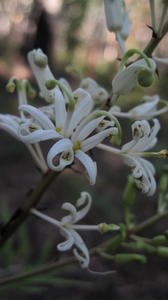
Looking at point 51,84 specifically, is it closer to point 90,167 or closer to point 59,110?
point 59,110

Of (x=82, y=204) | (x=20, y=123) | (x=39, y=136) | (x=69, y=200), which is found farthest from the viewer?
(x=69, y=200)

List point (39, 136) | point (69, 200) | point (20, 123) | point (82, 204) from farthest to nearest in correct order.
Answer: point (69, 200) < point (82, 204) < point (20, 123) < point (39, 136)

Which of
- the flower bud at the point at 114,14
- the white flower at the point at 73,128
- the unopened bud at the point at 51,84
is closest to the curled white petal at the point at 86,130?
the white flower at the point at 73,128

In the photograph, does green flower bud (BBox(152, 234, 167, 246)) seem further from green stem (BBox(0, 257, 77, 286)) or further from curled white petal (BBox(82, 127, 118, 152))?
curled white petal (BBox(82, 127, 118, 152))

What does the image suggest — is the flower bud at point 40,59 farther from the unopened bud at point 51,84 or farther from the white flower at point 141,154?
the white flower at point 141,154

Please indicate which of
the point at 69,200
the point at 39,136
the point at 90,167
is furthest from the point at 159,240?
the point at 69,200
